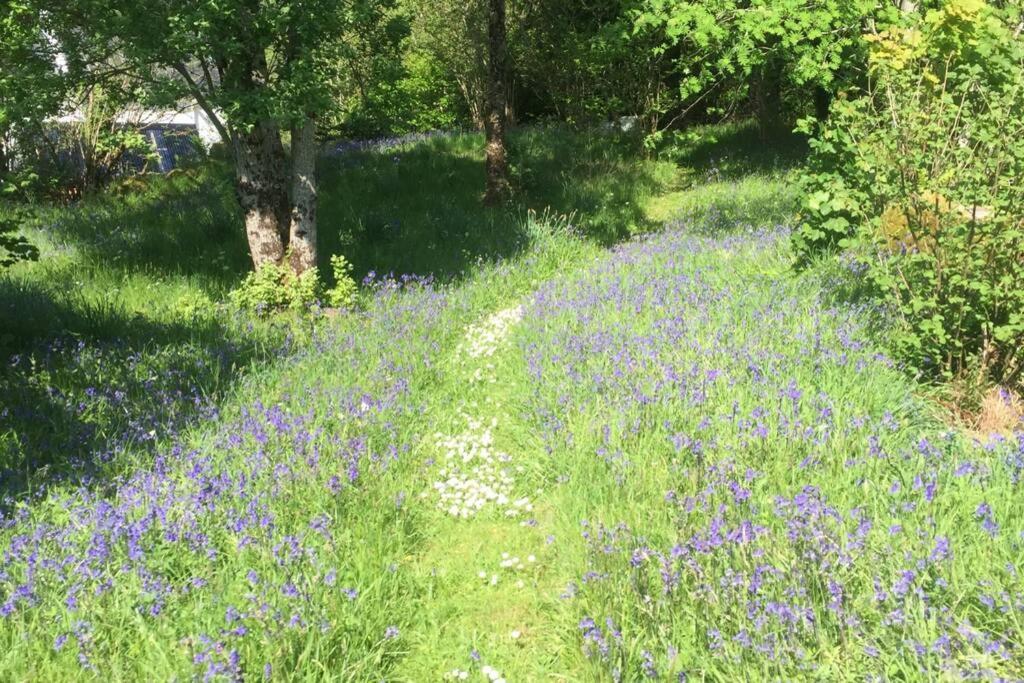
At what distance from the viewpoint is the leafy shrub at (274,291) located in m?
7.81

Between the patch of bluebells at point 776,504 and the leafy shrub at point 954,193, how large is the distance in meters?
0.52

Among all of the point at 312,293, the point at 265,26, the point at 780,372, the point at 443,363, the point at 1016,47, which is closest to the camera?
the point at 1016,47

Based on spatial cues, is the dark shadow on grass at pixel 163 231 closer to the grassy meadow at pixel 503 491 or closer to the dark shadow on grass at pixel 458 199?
the grassy meadow at pixel 503 491

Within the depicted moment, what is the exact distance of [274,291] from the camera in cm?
789

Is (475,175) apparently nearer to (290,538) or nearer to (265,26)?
(265,26)

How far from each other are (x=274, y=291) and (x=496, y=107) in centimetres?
551

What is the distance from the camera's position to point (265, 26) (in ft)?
23.3

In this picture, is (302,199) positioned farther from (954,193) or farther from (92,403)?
(954,193)

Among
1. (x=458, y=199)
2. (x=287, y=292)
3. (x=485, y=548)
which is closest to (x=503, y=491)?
(x=485, y=548)

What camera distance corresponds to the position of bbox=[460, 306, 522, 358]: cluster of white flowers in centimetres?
668

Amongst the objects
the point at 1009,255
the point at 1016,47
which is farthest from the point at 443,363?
the point at 1016,47

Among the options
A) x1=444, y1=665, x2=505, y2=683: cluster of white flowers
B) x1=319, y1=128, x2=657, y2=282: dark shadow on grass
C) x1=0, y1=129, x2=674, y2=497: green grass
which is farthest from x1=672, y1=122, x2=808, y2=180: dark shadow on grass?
x1=444, y1=665, x2=505, y2=683: cluster of white flowers

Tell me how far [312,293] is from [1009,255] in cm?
646

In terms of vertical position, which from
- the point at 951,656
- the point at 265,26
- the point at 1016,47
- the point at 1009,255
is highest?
the point at 265,26
